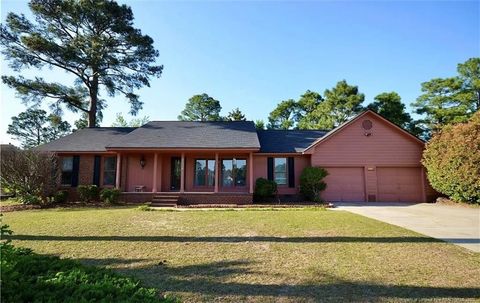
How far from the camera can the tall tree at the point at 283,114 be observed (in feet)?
141

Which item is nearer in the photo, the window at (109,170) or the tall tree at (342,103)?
the window at (109,170)

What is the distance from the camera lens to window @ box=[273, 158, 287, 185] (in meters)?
17.1

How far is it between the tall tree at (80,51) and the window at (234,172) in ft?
41.8

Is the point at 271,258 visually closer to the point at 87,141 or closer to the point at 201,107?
the point at 87,141

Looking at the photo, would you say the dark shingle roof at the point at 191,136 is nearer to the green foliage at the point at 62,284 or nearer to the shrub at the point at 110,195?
the shrub at the point at 110,195

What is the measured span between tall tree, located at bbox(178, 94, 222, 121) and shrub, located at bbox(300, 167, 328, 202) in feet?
104

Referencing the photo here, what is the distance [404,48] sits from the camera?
13.1m

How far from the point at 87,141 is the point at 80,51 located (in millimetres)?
8747

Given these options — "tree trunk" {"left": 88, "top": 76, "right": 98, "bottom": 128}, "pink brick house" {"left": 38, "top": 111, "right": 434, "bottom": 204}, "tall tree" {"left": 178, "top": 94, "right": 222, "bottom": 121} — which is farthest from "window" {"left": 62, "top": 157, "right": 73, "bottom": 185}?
"tall tree" {"left": 178, "top": 94, "right": 222, "bottom": 121}

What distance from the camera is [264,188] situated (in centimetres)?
1560

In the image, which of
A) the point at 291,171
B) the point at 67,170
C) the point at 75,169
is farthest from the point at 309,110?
the point at 67,170

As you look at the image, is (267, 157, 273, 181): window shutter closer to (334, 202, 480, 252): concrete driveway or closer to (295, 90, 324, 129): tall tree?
(334, 202, 480, 252): concrete driveway

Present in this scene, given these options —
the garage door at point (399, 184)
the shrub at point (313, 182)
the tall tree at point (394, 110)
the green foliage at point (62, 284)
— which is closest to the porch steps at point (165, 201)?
the shrub at point (313, 182)

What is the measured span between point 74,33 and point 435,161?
27.2 metres
